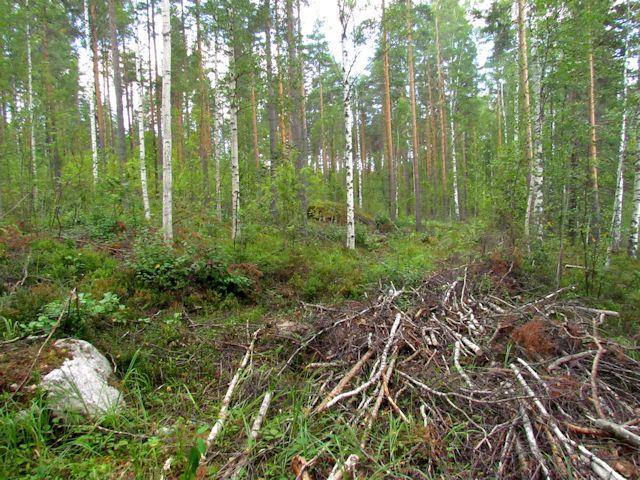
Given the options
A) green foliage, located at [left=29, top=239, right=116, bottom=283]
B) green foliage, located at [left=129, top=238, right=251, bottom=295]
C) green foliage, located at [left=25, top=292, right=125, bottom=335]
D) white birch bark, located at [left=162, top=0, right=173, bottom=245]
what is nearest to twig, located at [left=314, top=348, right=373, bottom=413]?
green foliage, located at [left=25, top=292, right=125, bottom=335]

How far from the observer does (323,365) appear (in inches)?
151

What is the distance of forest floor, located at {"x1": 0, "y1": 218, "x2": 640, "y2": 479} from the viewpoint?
2.53 metres

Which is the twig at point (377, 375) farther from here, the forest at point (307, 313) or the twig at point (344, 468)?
the twig at point (344, 468)

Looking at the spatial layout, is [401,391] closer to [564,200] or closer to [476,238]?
[564,200]

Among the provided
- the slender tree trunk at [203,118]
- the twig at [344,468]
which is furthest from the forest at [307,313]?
the slender tree trunk at [203,118]

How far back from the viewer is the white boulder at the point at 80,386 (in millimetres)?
2914

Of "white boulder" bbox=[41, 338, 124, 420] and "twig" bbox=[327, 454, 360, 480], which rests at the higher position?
"white boulder" bbox=[41, 338, 124, 420]

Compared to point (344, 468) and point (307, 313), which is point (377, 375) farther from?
point (307, 313)

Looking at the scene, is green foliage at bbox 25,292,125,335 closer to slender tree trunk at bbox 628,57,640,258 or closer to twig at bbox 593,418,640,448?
twig at bbox 593,418,640,448

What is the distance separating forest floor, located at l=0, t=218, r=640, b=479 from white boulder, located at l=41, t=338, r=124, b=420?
12 centimetres

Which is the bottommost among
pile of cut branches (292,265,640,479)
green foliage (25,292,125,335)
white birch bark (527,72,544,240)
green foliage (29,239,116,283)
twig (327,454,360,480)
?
twig (327,454,360,480)

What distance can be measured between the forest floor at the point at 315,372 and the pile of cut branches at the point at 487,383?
0.02m

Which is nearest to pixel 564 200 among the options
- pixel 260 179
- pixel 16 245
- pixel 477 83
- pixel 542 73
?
pixel 542 73

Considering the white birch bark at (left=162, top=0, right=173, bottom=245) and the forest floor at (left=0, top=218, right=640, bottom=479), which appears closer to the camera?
the forest floor at (left=0, top=218, right=640, bottom=479)
